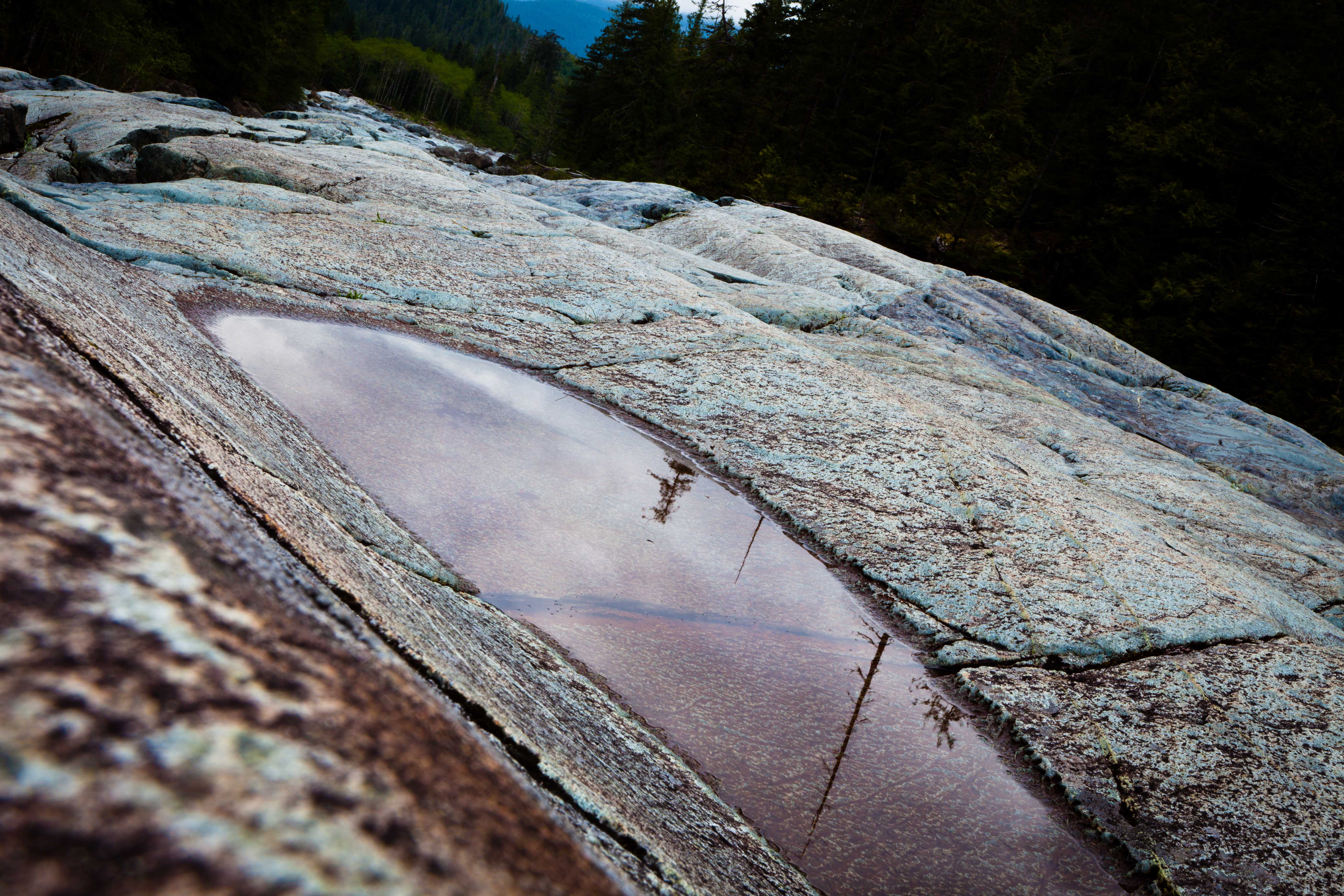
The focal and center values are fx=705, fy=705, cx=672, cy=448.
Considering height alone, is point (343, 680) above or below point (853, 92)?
below

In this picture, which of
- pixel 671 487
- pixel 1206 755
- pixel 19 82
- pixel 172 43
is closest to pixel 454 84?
pixel 172 43

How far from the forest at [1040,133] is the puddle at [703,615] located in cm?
1785

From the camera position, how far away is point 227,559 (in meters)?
0.75

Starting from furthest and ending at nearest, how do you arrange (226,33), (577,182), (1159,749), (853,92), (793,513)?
(853,92) < (226,33) < (577,182) < (793,513) < (1159,749)

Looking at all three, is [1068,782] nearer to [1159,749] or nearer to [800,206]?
[1159,749]

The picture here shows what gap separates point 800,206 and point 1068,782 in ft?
72.1

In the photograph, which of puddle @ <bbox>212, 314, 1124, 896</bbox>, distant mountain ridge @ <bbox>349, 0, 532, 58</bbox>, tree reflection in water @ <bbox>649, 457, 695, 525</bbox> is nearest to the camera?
puddle @ <bbox>212, 314, 1124, 896</bbox>

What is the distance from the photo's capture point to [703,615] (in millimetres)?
3287

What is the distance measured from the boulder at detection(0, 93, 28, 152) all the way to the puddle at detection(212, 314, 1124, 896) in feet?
25.0

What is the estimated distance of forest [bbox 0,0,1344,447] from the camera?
17.5 metres

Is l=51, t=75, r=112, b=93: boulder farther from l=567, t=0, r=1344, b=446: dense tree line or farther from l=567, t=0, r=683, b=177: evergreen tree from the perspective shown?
l=567, t=0, r=683, b=177: evergreen tree

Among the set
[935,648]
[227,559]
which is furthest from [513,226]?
[227,559]

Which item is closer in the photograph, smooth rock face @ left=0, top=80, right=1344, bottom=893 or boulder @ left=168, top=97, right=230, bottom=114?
smooth rock face @ left=0, top=80, right=1344, bottom=893

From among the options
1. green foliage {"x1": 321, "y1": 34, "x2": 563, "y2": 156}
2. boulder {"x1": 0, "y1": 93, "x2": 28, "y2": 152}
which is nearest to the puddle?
boulder {"x1": 0, "y1": 93, "x2": 28, "y2": 152}
